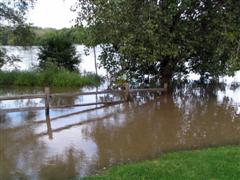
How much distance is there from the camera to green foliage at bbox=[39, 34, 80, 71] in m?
22.7

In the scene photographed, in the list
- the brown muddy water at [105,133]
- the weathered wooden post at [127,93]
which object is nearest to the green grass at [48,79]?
the brown muddy water at [105,133]

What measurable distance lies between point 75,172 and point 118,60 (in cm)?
1008

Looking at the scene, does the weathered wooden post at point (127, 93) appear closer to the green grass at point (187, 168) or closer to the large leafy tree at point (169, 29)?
the large leafy tree at point (169, 29)

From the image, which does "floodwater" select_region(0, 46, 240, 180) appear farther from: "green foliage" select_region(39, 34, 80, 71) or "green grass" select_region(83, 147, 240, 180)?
"green foliage" select_region(39, 34, 80, 71)

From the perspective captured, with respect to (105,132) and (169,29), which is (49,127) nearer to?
(105,132)

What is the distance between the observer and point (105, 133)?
10094 mm

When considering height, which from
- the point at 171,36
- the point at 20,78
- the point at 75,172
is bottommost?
the point at 75,172

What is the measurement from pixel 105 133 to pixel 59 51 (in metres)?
13.7

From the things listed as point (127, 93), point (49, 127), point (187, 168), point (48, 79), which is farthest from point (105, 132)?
point (48, 79)

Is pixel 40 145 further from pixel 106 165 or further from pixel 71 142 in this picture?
pixel 106 165

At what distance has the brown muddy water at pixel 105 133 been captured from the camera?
7582mm

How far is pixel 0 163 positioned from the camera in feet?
25.3

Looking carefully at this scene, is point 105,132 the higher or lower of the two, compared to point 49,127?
lower

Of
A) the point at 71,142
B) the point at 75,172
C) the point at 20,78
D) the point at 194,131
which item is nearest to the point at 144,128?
the point at 194,131
